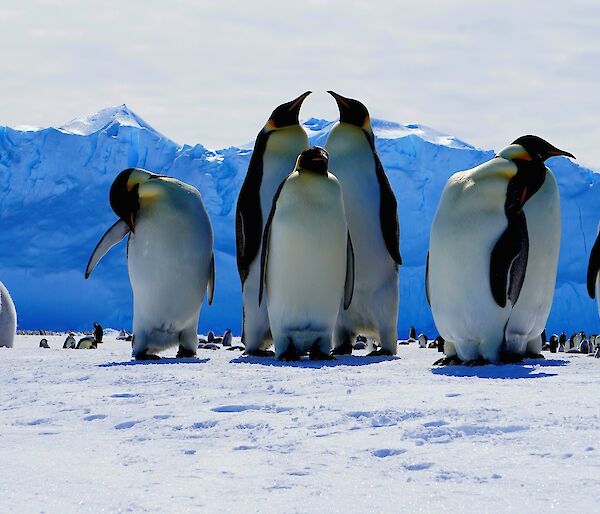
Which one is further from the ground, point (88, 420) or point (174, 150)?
point (174, 150)

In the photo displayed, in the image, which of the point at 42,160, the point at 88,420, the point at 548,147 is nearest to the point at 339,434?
the point at 88,420

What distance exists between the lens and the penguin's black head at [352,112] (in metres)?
7.32

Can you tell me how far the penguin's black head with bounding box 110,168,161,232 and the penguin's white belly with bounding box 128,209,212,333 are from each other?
4.2 inches

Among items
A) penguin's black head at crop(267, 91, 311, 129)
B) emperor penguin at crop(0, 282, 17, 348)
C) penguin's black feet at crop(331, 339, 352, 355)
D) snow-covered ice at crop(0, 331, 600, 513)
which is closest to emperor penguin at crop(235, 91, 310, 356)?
penguin's black head at crop(267, 91, 311, 129)

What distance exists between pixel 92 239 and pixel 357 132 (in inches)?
986

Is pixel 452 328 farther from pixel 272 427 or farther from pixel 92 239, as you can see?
pixel 92 239

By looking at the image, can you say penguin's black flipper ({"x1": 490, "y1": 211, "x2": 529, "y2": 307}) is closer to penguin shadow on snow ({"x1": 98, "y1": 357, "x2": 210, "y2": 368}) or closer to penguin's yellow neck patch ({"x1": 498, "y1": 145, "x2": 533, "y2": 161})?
penguin's yellow neck patch ({"x1": 498, "y1": 145, "x2": 533, "y2": 161})

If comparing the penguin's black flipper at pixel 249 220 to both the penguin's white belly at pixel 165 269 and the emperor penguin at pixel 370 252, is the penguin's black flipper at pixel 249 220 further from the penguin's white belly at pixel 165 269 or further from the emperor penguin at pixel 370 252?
the emperor penguin at pixel 370 252

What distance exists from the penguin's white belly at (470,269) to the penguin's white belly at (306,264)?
0.76 m

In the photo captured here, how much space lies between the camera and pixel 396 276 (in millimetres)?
7016

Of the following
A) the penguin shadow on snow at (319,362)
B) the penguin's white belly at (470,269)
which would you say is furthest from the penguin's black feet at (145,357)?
the penguin's white belly at (470,269)

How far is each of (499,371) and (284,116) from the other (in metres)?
3.04

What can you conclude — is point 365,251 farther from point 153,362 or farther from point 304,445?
point 304,445

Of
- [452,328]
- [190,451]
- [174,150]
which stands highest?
[174,150]
